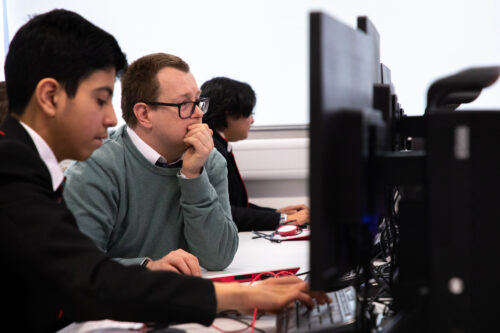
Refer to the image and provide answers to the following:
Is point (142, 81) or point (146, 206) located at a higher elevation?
point (142, 81)

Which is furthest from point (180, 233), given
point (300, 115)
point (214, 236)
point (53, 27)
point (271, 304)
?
point (300, 115)

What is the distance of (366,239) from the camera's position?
833 millimetres

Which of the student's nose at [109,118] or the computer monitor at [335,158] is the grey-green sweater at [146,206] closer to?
the student's nose at [109,118]

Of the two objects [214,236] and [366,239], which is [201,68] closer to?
[214,236]

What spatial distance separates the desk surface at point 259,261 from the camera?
3.39 feet

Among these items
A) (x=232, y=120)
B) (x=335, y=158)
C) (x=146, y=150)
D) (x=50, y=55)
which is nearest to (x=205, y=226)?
(x=146, y=150)

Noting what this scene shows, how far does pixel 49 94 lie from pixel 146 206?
24.1 inches

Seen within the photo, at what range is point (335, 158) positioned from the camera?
70 cm

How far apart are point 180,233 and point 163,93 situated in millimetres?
418

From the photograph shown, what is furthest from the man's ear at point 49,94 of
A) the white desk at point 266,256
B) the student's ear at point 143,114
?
the student's ear at point 143,114

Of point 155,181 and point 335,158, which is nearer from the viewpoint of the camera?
point 335,158

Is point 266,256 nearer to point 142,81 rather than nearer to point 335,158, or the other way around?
point 142,81

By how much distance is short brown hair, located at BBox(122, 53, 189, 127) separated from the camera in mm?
1613

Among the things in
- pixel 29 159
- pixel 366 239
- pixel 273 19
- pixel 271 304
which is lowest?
pixel 271 304
